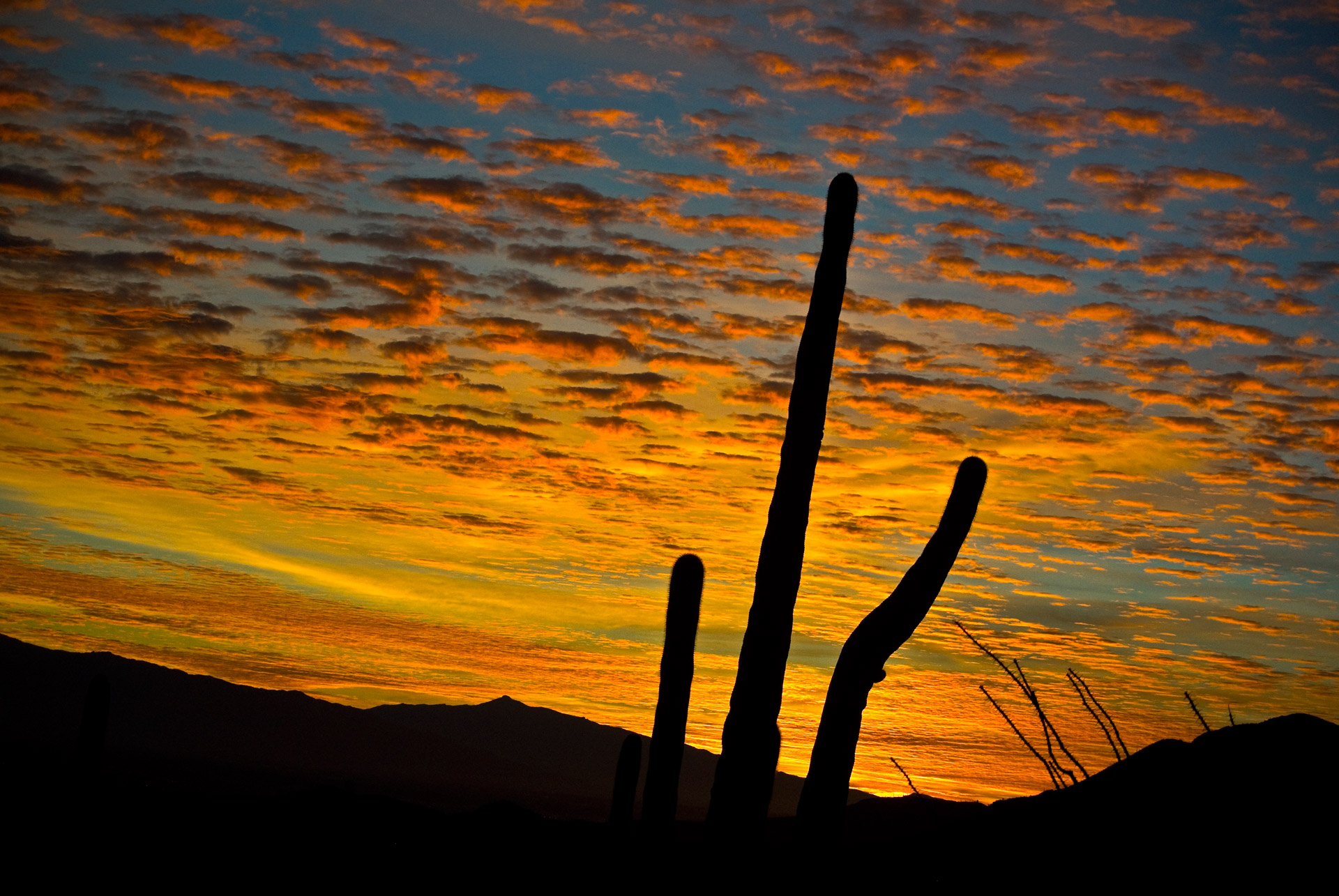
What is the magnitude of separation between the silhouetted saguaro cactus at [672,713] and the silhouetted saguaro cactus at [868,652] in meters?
1.03

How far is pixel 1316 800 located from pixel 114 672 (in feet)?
395

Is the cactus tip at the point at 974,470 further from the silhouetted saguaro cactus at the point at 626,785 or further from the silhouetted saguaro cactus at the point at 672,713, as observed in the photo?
the silhouetted saguaro cactus at the point at 626,785

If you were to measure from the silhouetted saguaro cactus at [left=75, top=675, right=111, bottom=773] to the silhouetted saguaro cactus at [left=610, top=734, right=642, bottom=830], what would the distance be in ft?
23.8

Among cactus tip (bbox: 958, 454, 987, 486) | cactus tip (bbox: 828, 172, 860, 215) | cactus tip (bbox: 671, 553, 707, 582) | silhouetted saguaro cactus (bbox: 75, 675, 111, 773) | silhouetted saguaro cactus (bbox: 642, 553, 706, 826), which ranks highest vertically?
cactus tip (bbox: 828, 172, 860, 215)

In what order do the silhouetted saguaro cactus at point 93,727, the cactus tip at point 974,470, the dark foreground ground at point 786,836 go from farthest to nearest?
1. the silhouetted saguaro cactus at point 93,727
2. the cactus tip at point 974,470
3. the dark foreground ground at point 786,836

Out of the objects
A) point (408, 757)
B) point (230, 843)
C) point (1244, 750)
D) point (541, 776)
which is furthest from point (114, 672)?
point (1244, 750)

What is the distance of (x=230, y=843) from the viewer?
34.2 ft

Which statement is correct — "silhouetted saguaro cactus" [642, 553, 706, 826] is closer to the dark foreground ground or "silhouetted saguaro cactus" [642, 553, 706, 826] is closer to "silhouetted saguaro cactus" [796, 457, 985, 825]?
the dark foreground ground

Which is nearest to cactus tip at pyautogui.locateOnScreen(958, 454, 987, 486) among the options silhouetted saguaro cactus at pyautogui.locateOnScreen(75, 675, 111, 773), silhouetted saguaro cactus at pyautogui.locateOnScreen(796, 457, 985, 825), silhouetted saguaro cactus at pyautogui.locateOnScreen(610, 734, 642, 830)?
silhouetted saguaro cactus at pyautogui.locateOnScreen(796, 457, 985, 825)

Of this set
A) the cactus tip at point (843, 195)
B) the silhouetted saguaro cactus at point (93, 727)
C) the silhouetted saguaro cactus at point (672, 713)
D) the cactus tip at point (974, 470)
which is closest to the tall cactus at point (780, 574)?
the cactus tip at point (843, 195)

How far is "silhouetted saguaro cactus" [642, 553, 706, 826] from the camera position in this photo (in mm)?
8180

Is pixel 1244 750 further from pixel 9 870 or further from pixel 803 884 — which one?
pixel 9 870

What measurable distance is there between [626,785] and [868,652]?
3.21m

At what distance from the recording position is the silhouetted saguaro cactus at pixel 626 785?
9.61 m
